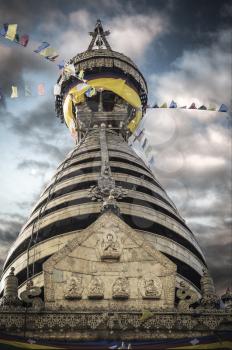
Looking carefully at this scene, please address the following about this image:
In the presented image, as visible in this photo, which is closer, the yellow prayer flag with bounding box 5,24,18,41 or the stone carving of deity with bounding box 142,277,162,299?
the stone carving of deity with bounding box 142,277,162,299

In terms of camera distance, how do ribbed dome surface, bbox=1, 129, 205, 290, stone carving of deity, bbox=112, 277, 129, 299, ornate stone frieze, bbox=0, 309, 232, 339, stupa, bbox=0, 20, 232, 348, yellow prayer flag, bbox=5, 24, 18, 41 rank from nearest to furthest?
ornate stone frieze, bbox=0, 309, 232, 339, stupa, bbox=0, 20, 232, 348, stone carving of deity, bbox=112, 277, 129, 299, yellow prayer flag, bbox=5, 24, 18, 41, ribbed dome surface, bbox=1, 129, 205, 290

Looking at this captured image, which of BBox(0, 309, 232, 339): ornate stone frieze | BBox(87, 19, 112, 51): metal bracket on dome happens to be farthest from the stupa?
BBox(87, 19, 112, 51): metal bracket on dome

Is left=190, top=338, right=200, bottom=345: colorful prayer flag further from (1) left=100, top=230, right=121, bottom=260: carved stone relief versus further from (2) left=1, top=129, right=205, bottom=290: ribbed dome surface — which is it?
(2) left=1, top=129, right=205, bottom=290: ribbed dome surface

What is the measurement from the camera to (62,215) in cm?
2250

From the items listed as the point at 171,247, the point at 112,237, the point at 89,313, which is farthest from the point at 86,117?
the point at 89,313

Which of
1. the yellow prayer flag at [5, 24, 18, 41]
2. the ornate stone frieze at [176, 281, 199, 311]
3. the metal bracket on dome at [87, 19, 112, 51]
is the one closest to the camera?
the ornate stone frieze at [176, 281, 199, 311]

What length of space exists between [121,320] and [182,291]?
8.27 feet

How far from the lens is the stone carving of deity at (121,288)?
15.3 metres

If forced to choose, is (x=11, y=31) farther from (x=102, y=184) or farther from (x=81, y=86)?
(x=81, y=86)

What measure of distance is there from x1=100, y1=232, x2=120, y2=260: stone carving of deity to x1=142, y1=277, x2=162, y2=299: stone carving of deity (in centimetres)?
119

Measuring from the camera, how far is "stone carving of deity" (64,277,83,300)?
595 inches

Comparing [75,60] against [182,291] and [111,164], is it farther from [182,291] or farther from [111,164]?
[182,291]

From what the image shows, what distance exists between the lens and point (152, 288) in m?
15.5

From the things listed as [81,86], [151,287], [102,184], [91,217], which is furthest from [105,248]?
[81,86]
